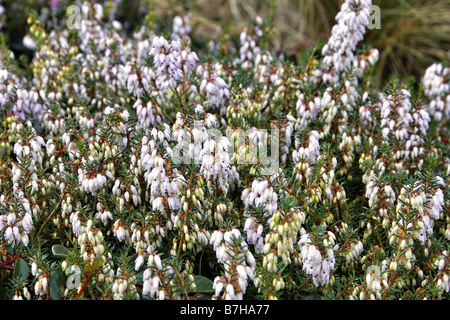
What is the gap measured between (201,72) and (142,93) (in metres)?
0.63

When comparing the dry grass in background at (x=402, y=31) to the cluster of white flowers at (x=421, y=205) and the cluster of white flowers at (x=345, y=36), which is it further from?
the cluster of white flowers at (x=421, y=205)

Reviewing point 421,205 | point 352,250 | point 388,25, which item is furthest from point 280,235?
point 388,25

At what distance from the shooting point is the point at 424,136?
4.26 metres

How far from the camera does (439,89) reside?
4.55m

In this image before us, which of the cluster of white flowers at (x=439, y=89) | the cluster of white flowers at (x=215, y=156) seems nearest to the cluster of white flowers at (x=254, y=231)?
the cluster of white flowers at (x=215, y=156)

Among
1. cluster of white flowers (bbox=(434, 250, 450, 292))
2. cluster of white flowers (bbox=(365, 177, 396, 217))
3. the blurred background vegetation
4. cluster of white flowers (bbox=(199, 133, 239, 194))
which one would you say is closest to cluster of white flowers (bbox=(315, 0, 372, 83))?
cluster of white flowers (bbox=(365, 177, 396, 217))

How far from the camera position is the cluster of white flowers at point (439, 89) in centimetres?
455

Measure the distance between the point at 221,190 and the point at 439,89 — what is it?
8.59 ft

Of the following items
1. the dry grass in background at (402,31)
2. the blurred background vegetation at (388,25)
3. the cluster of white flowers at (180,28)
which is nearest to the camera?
the cluster of white flowers at (180,28)

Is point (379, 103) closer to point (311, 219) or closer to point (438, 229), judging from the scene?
point (438, 229)

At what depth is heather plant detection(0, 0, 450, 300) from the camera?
284 cm

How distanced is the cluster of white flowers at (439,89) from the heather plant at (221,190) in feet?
0.14

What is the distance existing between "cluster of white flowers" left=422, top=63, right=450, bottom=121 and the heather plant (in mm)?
42
